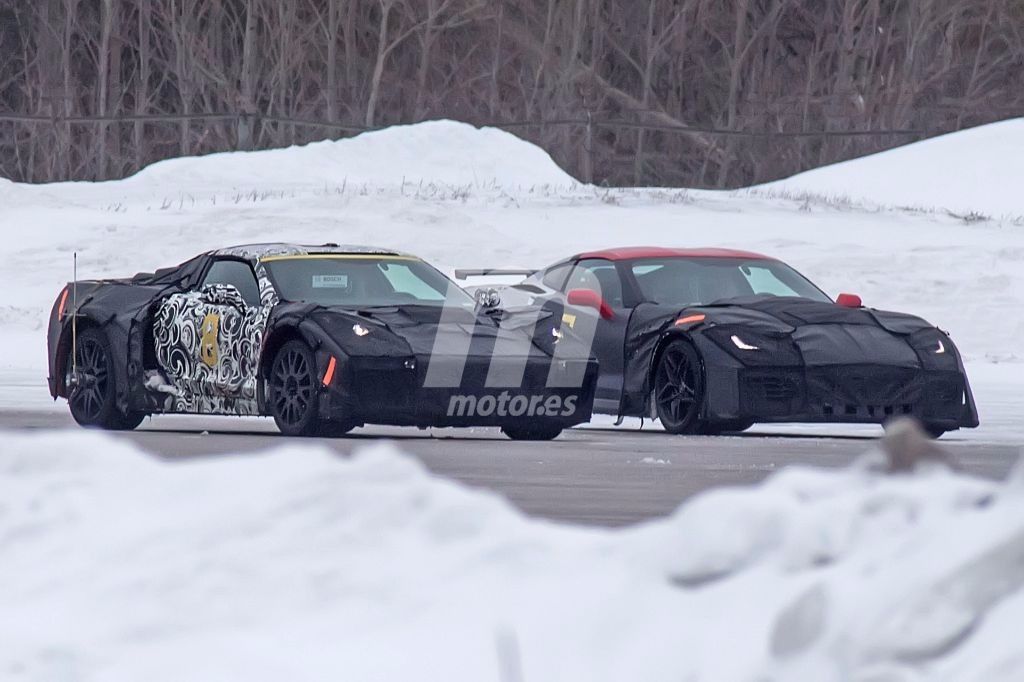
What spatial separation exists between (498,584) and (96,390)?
944 centimetres

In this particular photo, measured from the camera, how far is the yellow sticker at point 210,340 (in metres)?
13.4

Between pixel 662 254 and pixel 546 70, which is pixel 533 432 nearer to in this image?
pixel 662 254

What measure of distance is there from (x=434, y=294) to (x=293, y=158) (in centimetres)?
2299

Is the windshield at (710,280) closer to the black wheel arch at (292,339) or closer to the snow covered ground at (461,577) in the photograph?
the black wheel arch at (292,339)

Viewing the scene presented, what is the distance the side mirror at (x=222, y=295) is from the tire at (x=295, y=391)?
58 cm

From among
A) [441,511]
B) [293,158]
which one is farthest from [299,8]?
[441,511]

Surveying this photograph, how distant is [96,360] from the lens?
46.8 ft

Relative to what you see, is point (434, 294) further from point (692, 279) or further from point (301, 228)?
point (301, 228)

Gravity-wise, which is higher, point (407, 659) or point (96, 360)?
point (407, 659)

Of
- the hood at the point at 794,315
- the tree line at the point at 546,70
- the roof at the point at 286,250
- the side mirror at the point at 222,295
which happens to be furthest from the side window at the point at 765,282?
Result: the tree line at the point at 546,70

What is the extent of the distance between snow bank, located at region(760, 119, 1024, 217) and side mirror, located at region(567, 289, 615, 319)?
20.8 m

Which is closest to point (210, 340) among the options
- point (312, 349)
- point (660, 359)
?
point (312, 349)

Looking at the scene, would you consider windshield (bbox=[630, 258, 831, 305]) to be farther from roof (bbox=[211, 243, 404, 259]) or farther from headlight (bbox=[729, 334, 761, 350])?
roof (bbox=[211, 243, 404, 259])

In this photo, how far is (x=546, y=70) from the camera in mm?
50594
